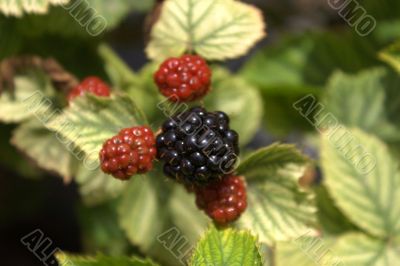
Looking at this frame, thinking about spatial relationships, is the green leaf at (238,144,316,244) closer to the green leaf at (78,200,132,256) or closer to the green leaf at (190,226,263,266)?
the green leaf at (190,226,263,266)

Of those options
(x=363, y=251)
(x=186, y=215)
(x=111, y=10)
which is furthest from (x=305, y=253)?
(x=111, y=10)

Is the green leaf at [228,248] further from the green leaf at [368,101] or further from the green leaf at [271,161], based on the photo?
the green leaf at [368,101]

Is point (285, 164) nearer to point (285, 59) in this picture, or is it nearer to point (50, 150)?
point (50, 150)

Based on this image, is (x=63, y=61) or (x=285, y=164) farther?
(x=63, y=61)

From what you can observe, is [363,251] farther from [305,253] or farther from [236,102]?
[236,102]

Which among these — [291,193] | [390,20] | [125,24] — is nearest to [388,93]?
[390,20]

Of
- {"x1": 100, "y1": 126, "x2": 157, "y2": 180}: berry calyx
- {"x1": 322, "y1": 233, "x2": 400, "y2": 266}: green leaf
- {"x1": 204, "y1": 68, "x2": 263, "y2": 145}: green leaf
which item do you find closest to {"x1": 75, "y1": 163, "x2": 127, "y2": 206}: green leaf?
{"x1": 204, "y1": 68, "x2": 263, "y2": 145}: green leaf
